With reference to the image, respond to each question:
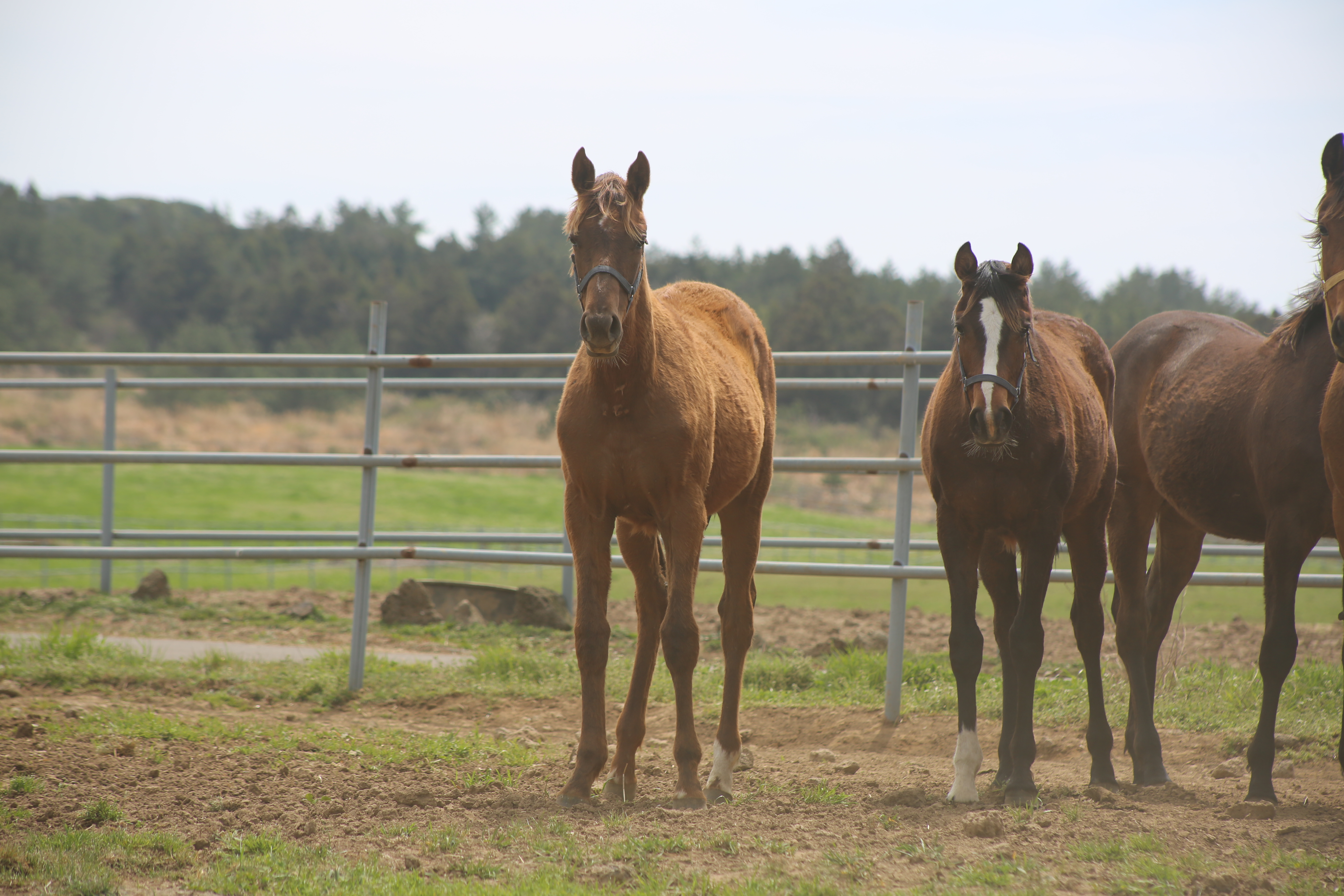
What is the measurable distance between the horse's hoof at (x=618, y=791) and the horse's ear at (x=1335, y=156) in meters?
3.56

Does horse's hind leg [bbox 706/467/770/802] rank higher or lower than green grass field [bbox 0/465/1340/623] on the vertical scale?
higher

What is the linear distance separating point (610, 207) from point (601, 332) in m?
0.56

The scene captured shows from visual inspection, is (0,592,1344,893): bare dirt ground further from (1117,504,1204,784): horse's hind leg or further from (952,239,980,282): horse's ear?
(952,239,980,282): horse's ear

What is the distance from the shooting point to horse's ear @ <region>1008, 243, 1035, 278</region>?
3.98 m

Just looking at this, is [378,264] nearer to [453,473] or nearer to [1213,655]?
[453,473]

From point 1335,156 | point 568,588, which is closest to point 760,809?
point 1335,156

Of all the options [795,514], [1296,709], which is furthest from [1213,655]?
[795,514]

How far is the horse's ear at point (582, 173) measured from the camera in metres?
3.92

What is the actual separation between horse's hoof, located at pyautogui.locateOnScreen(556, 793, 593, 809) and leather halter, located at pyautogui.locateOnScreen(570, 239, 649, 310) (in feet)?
6.14

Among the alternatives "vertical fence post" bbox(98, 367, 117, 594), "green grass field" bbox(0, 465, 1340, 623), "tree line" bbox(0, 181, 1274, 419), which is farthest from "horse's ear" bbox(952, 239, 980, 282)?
"tree line" bbox(0, 181, 1274, 419)

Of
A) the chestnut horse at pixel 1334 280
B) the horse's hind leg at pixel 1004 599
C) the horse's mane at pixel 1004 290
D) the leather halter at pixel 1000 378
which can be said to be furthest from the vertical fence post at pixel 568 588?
the chestnut horse at pixel 1334 280

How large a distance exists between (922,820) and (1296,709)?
10.3 feet

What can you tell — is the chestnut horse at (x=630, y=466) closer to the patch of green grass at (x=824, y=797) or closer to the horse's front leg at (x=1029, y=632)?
the patch of green grass at (x=824, y=797)

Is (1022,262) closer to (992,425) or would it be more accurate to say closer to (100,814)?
(992,425)
